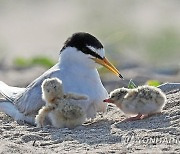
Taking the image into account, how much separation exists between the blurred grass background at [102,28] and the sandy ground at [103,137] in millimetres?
6262

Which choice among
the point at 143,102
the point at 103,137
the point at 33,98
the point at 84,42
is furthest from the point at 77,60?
the point at 103,137

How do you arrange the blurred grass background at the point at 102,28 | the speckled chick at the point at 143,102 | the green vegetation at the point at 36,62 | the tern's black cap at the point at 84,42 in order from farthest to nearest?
the blurred grass background at the point at 102,28 < the green vegetation at the point at 36,62 < the tern's black cap at the point at 84,42 < the speckled chick at the point at 143,102

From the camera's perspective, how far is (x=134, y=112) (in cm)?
748

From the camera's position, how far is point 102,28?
18875mm

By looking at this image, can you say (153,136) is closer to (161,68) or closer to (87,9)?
(161,68)

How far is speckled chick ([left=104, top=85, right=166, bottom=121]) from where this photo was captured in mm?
7402

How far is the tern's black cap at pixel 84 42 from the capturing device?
8.06 meters

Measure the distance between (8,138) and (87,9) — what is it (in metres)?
14.8

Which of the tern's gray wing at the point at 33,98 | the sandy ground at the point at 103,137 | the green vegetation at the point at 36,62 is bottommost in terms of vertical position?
the sandy ground at the point at 103,137

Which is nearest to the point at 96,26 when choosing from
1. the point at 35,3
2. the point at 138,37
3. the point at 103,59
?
the point at 138,37

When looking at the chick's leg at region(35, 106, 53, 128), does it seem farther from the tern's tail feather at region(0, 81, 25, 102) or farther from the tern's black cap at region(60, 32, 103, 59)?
the tern's tail feather at region(0, 81, 25, 102)

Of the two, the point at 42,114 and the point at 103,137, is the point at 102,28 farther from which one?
the point at 103,137

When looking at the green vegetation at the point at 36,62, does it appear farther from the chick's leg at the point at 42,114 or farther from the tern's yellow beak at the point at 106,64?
the chick's leg at the point at 42,114

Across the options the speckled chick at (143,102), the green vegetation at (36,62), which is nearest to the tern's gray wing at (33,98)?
the speckled chick at (143,102)
